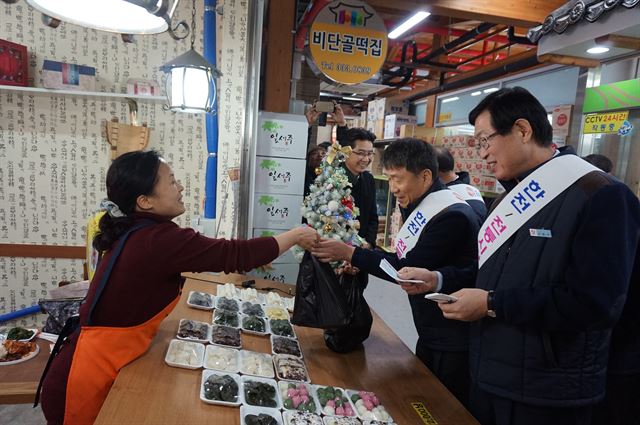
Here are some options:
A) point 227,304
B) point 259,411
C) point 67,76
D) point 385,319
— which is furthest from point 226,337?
point 385,319

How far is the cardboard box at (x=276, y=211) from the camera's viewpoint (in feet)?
12.3

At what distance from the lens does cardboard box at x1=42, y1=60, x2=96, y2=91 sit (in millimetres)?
3816

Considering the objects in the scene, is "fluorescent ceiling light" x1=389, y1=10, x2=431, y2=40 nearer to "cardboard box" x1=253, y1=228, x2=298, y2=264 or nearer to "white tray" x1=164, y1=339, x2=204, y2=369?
"cardboard box" x1=253, y1=228, x2=298, y2=264

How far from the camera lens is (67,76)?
3.88 meters

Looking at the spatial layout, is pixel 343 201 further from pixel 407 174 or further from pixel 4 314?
pixel 4 314

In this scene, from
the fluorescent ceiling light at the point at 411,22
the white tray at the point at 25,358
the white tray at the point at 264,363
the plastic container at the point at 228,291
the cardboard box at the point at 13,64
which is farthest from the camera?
the fluorescent ceiling light at the point at 411,22

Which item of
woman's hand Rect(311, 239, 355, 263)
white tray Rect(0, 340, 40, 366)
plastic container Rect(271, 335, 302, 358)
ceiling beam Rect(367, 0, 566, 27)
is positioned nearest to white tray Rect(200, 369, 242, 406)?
plastic container Rect(271, 335, 302, 358)

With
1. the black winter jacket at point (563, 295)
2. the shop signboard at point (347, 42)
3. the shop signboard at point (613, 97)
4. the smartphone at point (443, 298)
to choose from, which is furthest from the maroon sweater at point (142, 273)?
the shop signboard at point (613, 97)

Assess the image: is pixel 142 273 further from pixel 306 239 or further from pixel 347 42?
pixel 347 42

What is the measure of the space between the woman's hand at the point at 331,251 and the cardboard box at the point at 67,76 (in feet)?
10.7

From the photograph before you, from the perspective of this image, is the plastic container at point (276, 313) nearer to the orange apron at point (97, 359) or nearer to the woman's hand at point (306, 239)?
the woman's hand at point (306, 239)

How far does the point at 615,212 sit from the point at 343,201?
109 centimetres

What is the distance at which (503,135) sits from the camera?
1.49 m

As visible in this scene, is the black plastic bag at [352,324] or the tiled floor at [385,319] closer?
the black plastic bag at [352,324]
